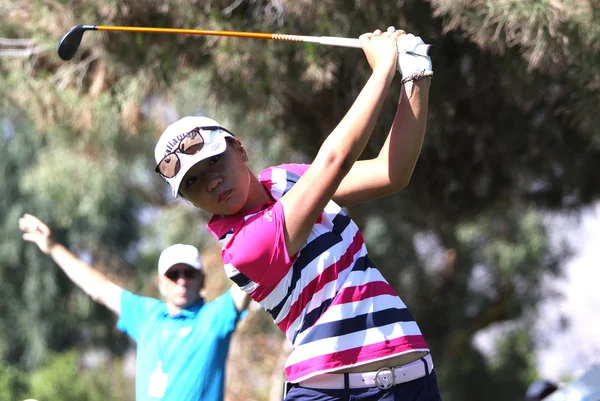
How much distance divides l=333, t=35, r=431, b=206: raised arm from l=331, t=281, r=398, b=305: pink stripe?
0.37 metres

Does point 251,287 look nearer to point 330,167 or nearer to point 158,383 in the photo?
point 330,167

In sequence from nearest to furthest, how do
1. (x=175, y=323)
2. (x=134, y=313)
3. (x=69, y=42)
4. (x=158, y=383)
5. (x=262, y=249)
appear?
1. (x=262, y=249)
2. (x=69, y=42)
3. (x=158, y=383)
4. (x=175, y=323)
5. (x=134, y=313)

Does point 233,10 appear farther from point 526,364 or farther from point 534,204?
point 526,364

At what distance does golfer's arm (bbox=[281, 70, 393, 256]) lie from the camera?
7.73 ft

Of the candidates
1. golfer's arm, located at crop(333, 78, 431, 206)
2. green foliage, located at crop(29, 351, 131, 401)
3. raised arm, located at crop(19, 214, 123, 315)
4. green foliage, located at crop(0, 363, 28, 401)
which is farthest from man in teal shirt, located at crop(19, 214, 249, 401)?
green foliage, located at crop(29, 351, 131, 401)

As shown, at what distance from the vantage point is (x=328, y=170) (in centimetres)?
237

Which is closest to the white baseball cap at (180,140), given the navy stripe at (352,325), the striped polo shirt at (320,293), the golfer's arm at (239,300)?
the striped polo shirt at (320,293)

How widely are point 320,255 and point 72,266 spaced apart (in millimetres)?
2469

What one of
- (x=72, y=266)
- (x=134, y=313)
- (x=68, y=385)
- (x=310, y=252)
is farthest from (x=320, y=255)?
(x=68, y=385)

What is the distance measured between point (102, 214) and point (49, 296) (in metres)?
9.23

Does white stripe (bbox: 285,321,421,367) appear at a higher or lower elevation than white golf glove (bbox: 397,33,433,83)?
lower

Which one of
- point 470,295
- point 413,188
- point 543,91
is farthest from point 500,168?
point 470,295

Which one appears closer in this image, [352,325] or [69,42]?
[352,325]

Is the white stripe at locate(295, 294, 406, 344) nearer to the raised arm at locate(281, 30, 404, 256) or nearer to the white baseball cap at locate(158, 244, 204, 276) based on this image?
the raised arm at locate(281, 30, 404, 256)
